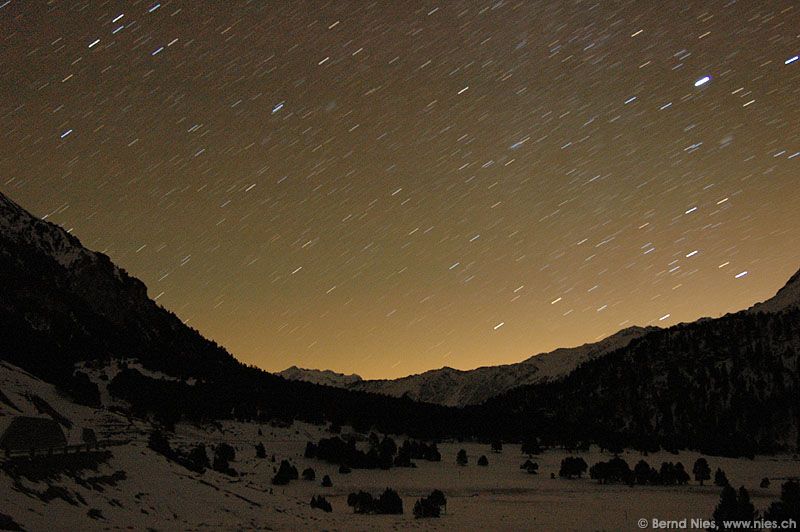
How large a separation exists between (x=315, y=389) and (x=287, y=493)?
9384cm

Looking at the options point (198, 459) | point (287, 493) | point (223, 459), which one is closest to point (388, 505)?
point (287, 493)

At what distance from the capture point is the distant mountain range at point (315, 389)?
89.2 metres

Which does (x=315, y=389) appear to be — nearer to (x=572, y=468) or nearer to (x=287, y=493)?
(x=572, y=468)

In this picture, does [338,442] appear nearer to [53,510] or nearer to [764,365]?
[53,510]

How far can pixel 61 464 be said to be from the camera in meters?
25.0

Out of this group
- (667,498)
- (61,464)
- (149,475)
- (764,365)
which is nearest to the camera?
(61,464)

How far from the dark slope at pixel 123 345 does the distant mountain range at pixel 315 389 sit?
327 mm

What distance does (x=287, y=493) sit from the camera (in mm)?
44719

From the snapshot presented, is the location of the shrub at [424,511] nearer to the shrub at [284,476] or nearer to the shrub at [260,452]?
the shrub at [284,476]

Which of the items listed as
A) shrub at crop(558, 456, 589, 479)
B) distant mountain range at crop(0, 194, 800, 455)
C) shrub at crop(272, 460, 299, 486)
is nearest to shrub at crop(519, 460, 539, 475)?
shrub at crop(558, 456, 589, 479)

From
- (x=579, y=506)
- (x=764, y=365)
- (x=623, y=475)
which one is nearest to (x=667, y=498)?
(x=579, y=506)

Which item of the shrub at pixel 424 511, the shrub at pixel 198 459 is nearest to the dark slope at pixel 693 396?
the shrub at pixel 198 459

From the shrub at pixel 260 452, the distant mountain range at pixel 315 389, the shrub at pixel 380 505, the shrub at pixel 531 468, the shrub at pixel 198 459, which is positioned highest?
the distant mountain range at pixel 315 389

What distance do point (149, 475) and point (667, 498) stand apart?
3607cm
